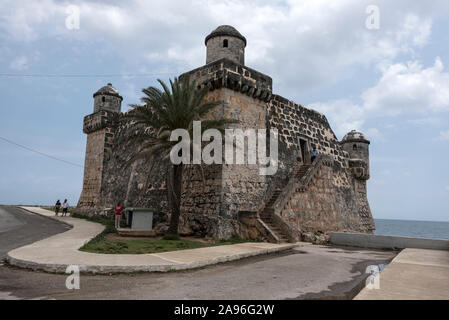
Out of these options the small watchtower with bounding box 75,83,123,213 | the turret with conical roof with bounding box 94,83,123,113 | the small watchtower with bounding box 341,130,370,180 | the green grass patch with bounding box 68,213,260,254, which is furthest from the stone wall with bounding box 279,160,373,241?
the turret with conical roof with bounding box 94,83,123,113

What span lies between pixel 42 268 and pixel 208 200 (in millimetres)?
7146

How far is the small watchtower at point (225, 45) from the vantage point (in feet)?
48.0

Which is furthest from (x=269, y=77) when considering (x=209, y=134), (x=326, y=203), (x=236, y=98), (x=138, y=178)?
(x=138, y=178)

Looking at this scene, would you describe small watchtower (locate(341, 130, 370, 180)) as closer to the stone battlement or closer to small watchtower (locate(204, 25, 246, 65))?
the stone battlement

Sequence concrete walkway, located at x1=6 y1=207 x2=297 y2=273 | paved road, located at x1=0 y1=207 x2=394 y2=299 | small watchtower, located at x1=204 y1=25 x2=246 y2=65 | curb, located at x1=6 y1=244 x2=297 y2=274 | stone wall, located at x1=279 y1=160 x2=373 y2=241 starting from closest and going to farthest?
1. paved road, located at x1=0 y1=207 x2=394 y2=299
2. curb, located at x1=6 y1=244 x2=297 y2=274
3. concrete walkway, located at x1=6 y1=207 x2=297 y2=273
4. stone wall, located at x1=279 y1=160 x2=373 y2=241
5. small watchtower, located at x1=204 y1=25 x2=246 y2=65

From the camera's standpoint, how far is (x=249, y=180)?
13.7m

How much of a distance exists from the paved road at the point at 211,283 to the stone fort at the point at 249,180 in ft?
14.5

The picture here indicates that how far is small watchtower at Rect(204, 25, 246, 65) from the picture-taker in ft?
48.0

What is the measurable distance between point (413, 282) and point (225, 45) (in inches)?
483

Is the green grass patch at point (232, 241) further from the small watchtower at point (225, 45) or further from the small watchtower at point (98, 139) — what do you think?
the small watchtower at point (98, 139)

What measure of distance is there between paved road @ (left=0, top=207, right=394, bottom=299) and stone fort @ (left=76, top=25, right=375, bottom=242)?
173 inches

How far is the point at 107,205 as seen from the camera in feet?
67.3

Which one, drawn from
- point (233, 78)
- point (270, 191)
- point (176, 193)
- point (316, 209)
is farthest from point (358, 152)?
point (176, 193)

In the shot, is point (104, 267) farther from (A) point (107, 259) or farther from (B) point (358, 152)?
(B) point (358, 152)
